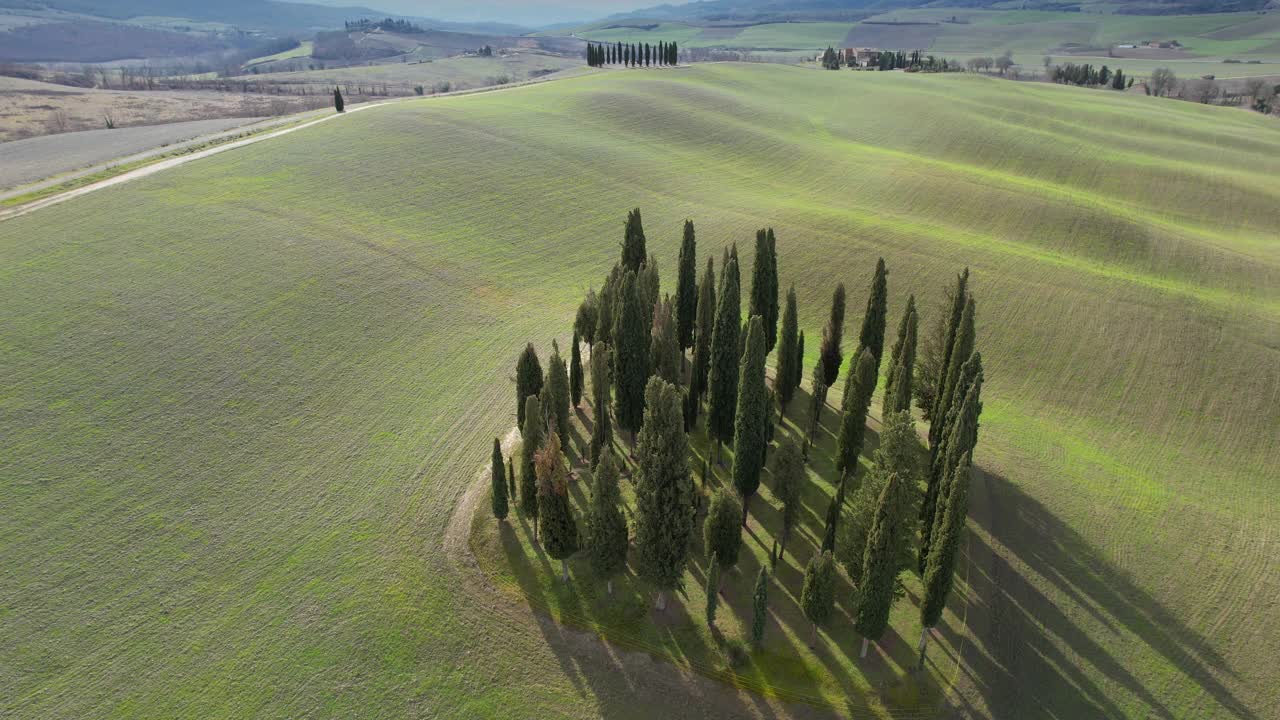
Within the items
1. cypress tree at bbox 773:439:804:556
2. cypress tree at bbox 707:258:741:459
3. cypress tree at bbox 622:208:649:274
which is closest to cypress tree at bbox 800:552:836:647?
cypress tree at bbox 773:439:804:556

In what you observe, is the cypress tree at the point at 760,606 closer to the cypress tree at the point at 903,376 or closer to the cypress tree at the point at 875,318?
the cypress tree at the point at 903,376

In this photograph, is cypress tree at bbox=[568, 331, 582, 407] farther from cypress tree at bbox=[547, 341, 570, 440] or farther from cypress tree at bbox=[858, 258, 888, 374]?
cypress tree at bbox=[858, 258, 888, 374]

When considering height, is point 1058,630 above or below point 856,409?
below

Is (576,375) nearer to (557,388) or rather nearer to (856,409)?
(557,388)

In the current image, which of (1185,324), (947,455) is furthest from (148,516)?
(1185,324)

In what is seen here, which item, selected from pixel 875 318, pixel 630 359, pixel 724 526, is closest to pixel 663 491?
pixel 724 526
